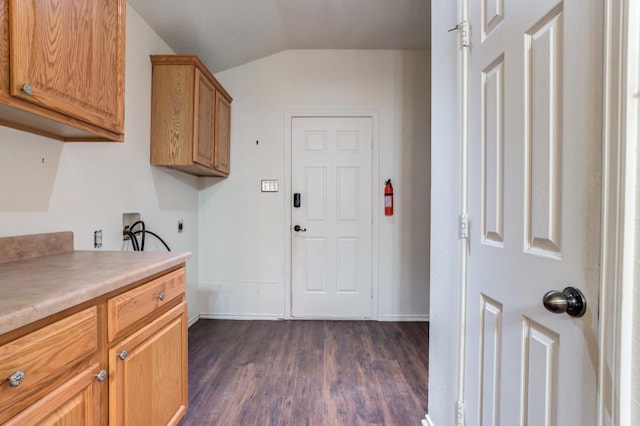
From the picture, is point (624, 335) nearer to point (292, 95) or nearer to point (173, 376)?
point (173, 376)

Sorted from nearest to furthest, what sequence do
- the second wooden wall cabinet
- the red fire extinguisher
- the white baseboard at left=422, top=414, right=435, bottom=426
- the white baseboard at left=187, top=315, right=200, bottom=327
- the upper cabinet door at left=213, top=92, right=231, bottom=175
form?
the white baseboard at left=422, top=414, right=435, bottom=426 → the second wooden wall cabinet → the upper cabinet door at left=213, top=92, right=231, bottom=175 → the white baseboard at left=187, top=315, right=200, bottom=327 → the red fire extinguisher

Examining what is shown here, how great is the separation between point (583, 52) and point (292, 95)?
2681 mm

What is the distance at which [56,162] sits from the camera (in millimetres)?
1452

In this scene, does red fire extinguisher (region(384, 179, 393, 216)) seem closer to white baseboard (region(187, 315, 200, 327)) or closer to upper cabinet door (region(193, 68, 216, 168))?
upper cabinet door (region(193, 68, 216, 168))

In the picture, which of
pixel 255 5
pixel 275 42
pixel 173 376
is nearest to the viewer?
pixel 173 376

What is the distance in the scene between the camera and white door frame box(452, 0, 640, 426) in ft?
1.77

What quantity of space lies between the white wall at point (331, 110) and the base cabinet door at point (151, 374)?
1.69 meters

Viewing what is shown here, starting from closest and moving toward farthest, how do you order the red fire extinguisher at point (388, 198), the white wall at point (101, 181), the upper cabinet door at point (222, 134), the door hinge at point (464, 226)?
the door hinge at point (464, 226), the white wall at point (101, 181), the upper cabinet door at point (222, 134), the red fire extinguisher at point (388, 198)

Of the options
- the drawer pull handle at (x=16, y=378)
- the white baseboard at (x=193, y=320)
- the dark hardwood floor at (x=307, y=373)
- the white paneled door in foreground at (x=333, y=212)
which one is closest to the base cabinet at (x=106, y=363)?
the drawer pull handle at (x=16, y=378)

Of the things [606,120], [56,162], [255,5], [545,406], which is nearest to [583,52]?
[606,120]

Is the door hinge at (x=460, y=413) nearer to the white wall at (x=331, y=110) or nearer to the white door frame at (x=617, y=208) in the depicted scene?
the white door frame at (x=617, y=208)

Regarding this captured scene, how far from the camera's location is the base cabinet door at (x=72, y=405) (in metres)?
0.69

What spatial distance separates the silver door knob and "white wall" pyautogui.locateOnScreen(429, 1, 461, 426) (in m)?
0.53

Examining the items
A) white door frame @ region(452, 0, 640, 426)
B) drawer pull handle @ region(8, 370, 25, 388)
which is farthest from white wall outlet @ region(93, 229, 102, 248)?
white door frame @ region(452, 0, 640, 426)
